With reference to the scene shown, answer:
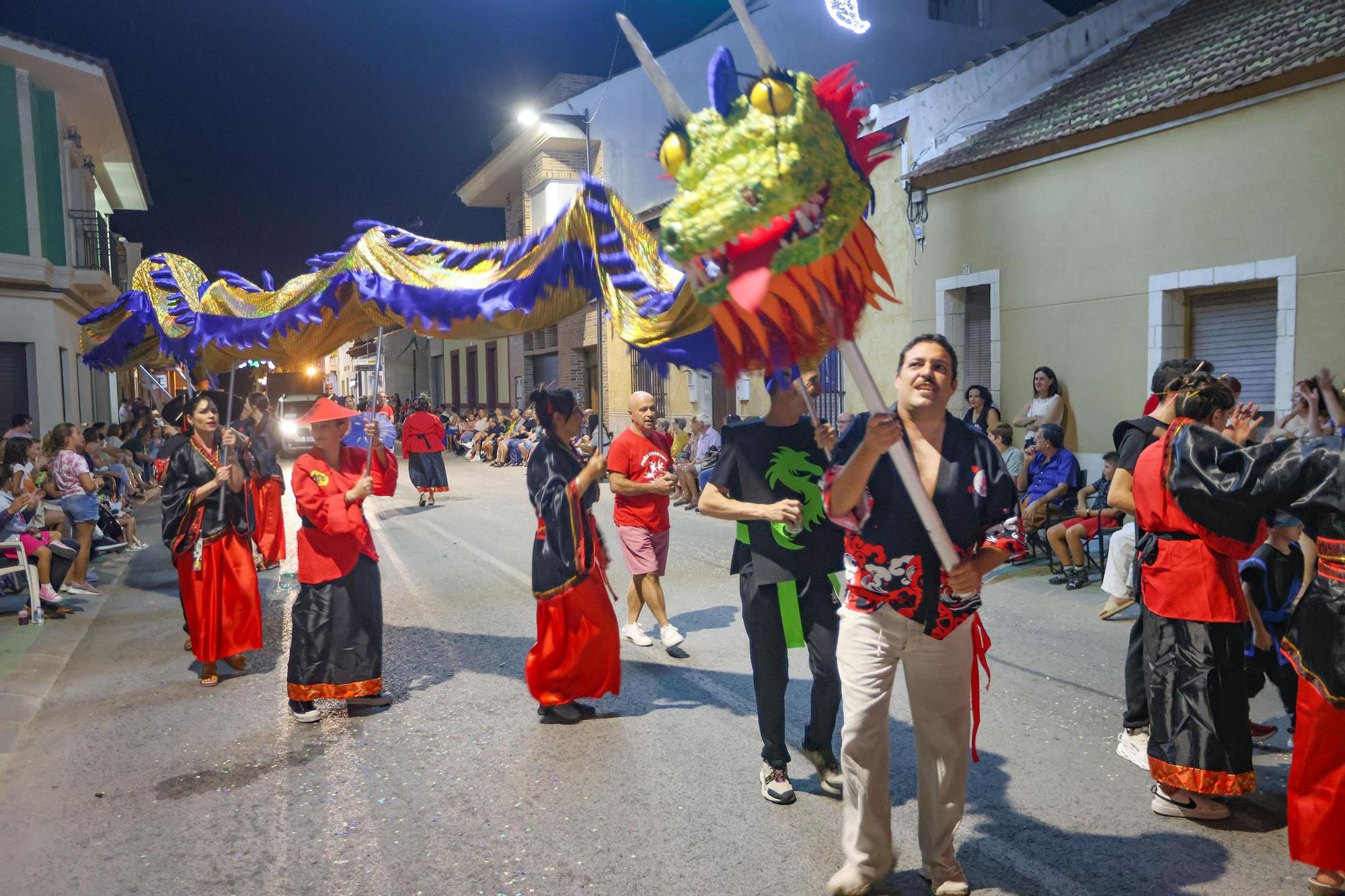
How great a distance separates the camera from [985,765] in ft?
14.1

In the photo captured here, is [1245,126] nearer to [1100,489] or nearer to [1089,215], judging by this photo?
[1089,215]

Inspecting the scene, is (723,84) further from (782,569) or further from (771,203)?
(782,569)

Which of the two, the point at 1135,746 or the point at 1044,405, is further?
the point at 1044,405

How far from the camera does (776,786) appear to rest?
12.9ft

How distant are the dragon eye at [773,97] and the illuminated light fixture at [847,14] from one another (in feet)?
59.2

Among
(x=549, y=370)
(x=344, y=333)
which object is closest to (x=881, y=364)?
(x=344, y=333)

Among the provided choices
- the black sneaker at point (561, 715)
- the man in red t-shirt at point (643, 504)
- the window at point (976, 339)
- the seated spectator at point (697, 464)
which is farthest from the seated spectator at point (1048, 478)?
the black sneaker at point (561, 715)

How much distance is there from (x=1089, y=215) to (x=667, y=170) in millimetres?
9516

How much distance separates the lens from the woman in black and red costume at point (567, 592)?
506 cm

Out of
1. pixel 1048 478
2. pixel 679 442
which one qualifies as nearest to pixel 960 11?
pixel 679 442

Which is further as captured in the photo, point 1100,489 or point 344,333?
point 1100,489

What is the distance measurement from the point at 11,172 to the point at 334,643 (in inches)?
661

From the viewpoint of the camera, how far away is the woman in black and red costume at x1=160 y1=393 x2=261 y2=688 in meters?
6.00

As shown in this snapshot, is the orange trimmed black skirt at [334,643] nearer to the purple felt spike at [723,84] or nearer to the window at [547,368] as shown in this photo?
the purple felt spike at [723,84]
